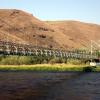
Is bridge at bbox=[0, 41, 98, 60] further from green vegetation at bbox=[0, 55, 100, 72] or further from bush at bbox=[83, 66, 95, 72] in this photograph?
bush at bbox=[83, 66, 95, 72]

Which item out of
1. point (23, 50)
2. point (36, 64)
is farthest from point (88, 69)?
point (23, 50)

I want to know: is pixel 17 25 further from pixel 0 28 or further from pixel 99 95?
pixel 99 95

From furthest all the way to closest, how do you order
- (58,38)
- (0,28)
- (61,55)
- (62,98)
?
(58,38), (0,28), (61,55), (62,98)

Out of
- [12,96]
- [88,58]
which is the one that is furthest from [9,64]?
[12,96]

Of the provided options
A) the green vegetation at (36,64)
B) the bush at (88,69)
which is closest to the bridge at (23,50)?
the green vegetation at (36,64)

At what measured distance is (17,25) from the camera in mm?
187250

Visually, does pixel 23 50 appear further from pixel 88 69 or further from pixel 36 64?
pixel 36 64

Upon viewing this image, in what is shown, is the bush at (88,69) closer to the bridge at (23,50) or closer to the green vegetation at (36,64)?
the green vegetation at (36,64)

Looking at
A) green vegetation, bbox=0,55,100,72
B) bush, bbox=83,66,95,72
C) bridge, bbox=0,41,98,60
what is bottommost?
bush, bbox=83,66,95,72

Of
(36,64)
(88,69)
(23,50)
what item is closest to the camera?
(23,50)

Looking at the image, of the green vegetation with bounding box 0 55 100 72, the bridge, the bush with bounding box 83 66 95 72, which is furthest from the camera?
the green vegetation with bounding box 0 55 100 72

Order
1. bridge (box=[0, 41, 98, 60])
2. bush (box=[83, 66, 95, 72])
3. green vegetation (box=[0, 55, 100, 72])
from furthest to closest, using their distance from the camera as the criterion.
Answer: green vegetation (box=[0, 55, 100, 72]) < bush (box=[83, 66, 95, 72]) < bridge (box=[0, 41, 98, 60])

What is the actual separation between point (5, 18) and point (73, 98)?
162312 millimetres

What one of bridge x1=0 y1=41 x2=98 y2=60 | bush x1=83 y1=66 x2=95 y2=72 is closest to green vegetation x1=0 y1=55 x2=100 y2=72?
bush x1=83 y1=66 x2=95 y2=72
